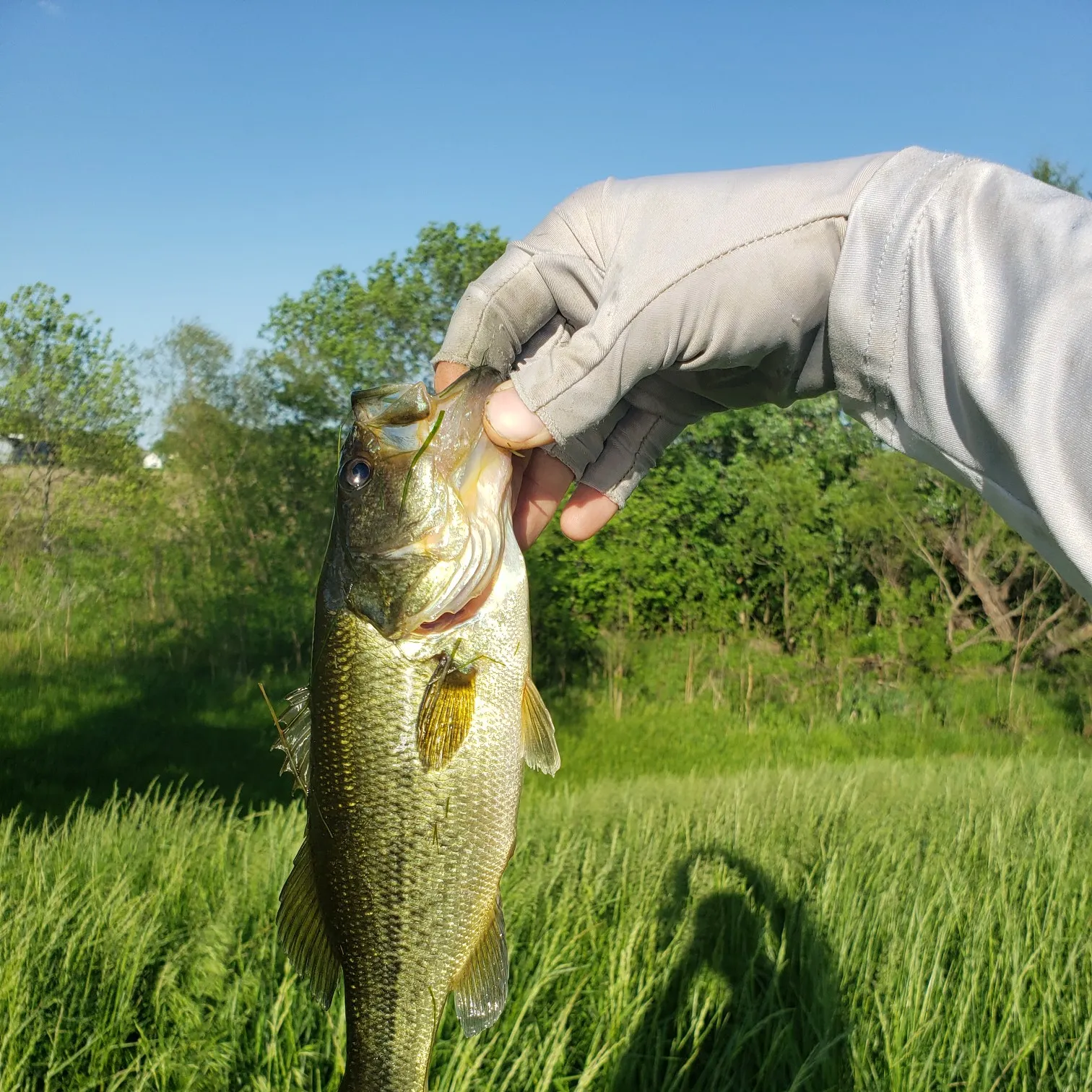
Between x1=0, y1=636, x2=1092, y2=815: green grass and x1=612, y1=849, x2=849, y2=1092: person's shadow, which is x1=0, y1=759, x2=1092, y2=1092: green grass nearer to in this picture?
x1=612, y1=849, x2=849, y2=1092: person's shadow

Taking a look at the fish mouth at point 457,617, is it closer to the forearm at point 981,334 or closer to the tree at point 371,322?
the forearm at point 981,334

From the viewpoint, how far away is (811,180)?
1.87m

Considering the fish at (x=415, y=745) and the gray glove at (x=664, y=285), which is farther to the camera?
the gray glove at (x=664, y=285)

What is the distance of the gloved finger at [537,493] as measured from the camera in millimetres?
2148

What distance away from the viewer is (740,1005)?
10.2 feet

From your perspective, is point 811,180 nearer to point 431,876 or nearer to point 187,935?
point 431,876

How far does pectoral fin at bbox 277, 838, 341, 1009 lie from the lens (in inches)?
71.6

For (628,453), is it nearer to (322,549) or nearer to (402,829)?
(402,829)

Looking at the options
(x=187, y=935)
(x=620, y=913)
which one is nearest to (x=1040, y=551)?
(x=620, y=913)

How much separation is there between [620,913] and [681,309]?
253 cm

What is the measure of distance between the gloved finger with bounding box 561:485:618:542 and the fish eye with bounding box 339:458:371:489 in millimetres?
526

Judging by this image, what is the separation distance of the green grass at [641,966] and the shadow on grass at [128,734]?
18.1ft

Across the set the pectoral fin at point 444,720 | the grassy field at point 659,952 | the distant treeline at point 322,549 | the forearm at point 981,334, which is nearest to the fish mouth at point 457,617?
the pectoral fin at point 444,720

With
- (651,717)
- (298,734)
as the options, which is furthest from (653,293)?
(651,717)
